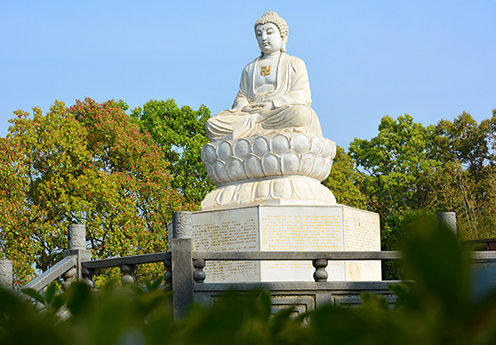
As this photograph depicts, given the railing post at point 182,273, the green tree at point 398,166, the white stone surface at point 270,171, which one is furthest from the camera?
the green tree at point 398,166

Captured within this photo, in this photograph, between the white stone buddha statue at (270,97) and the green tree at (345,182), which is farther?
the green tree at (345,182)

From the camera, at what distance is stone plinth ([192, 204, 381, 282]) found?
352 inches

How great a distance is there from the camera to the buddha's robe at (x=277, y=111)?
10219mm

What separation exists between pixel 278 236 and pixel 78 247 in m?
3.07

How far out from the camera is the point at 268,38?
36.2 feet

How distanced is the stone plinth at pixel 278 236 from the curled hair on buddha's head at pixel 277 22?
147 inches

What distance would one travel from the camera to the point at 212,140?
10.8m

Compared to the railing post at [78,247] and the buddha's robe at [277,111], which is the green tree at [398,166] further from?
the railing post at [78,247]

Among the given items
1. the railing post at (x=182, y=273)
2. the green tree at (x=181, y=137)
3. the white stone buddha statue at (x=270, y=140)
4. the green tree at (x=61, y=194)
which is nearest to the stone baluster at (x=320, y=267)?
the railing post at (x=182, y=273)

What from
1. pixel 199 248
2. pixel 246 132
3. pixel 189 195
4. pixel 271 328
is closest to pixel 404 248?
pixel 271 328

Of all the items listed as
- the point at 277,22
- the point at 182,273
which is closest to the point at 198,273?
the point at 182,273

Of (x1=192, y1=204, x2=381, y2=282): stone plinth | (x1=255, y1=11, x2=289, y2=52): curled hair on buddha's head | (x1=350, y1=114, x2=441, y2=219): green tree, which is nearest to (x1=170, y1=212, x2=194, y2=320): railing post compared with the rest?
(x1=192, y1=204, x2=381, y2=282): stone plinth

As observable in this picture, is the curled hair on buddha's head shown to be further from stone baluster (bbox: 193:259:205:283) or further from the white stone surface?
stone baluster (bbox: 193:259:205:283)

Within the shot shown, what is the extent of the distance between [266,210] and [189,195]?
13070mm
